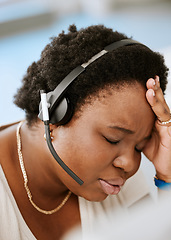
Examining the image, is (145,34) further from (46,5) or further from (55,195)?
(55,195)

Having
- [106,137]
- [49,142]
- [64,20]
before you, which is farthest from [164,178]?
[64,20]

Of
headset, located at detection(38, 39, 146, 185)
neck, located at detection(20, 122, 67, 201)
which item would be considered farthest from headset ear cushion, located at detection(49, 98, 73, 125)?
neck, located at detection(20, 122, 67, 201)

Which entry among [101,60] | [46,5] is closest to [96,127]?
[101,60]

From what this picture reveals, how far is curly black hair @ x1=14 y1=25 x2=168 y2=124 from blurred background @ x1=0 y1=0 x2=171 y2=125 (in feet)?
7.41

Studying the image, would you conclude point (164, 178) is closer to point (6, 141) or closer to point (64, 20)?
point (6, 141)

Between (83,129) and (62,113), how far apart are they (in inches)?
3.0

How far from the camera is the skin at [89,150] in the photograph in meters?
0.91

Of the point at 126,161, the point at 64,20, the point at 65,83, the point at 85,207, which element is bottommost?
the point at 85,207

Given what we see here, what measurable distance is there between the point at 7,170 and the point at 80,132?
0.31 meters

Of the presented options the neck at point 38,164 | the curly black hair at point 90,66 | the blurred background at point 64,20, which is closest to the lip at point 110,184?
the neck at point 38,164

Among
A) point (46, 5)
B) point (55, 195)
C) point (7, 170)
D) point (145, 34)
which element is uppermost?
point (46, 5)

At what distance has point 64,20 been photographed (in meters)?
4.27

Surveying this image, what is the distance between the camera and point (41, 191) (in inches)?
44.8

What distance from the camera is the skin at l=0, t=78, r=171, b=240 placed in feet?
2.99
